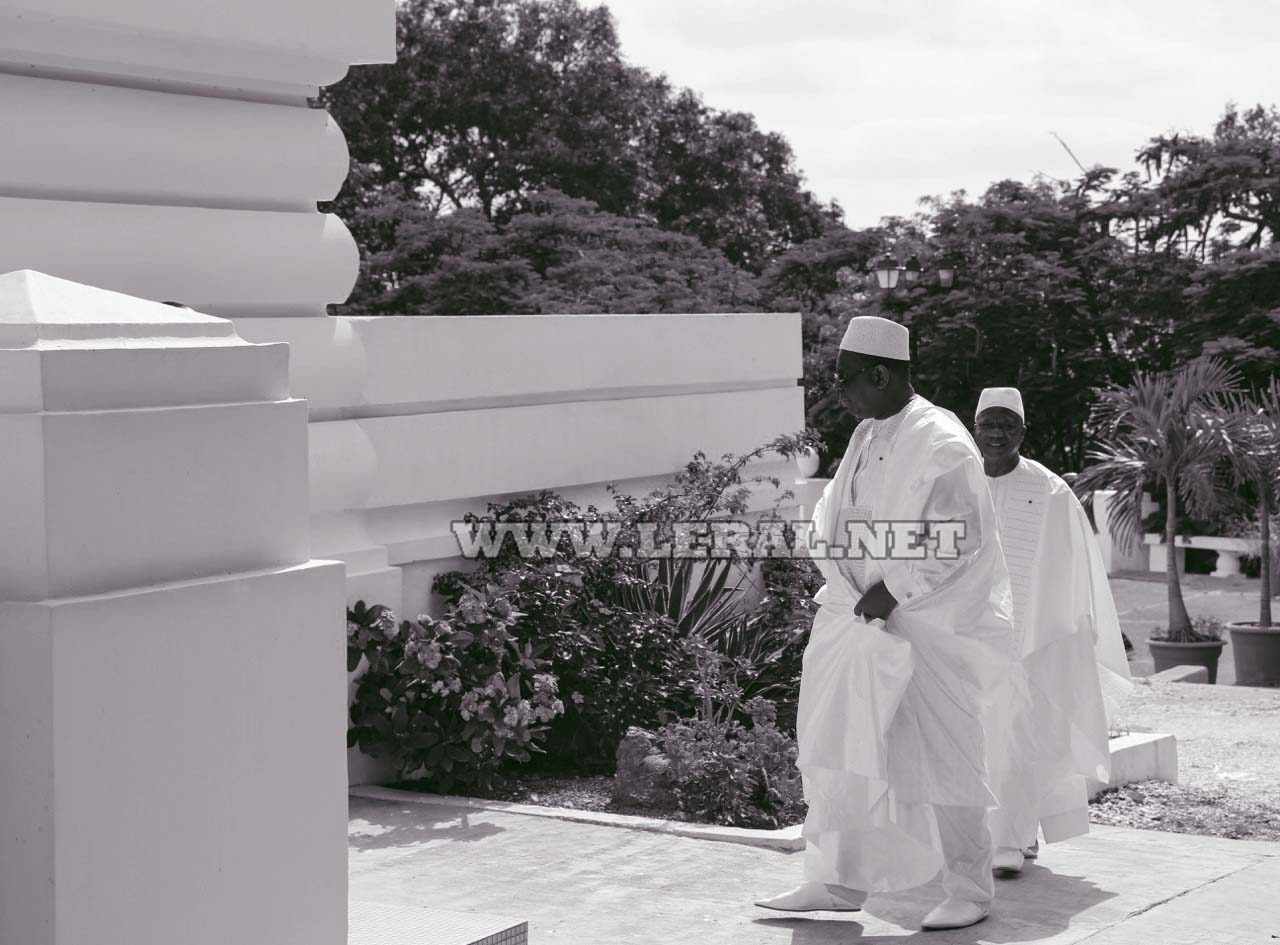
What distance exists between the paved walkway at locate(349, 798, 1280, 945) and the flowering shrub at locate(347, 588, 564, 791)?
32 cm

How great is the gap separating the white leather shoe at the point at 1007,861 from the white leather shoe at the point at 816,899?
0.87m

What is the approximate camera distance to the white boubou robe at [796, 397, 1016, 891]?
5.37 meters

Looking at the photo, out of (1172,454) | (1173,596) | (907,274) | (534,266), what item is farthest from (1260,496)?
(534,266)

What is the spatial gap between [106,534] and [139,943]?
2.06ft

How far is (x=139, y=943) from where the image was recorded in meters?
2.61

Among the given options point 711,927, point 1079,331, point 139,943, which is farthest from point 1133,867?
point 1079,331

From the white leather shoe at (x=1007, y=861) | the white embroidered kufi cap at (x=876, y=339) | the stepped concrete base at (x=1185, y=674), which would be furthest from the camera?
the stepped concrete base at (x=1185, y=674)

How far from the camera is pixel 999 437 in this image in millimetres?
6500

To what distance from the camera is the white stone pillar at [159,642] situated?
2480 millimetres

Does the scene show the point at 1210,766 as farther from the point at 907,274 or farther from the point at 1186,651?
the point at 907,274

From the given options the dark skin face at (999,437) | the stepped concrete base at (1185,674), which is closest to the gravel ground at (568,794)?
the dark skin face at (999,437)

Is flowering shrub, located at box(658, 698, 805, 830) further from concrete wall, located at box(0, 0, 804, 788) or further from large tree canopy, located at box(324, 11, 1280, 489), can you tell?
large tree canopy, located at box(324, 11, 1280, 489)

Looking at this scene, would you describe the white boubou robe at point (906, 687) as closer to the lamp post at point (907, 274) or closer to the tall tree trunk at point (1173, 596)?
the tall tree trunk at point (1173, 596)

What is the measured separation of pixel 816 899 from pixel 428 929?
224 cm
